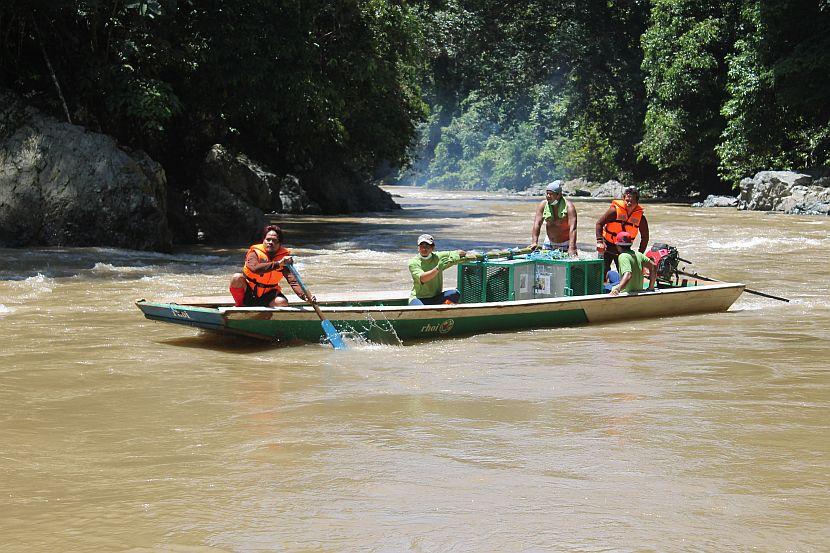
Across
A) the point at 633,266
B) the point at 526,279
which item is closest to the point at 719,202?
the point at 633,266

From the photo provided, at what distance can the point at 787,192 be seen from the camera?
2997 centimetres

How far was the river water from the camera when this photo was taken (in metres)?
4.61

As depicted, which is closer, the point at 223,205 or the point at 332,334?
the point at 332,334

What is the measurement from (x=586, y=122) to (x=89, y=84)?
1198 inches

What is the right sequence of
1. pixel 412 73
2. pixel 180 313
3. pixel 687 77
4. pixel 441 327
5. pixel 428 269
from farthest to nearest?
pixel 687 77 < pixel 412 73 < pixel 428 269 < pixel 441 327 < pixel 180 313

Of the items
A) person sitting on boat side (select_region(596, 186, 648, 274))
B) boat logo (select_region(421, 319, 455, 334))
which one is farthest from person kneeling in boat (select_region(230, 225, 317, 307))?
person sitting on boat side (select_region(596, 186, 648, 274))

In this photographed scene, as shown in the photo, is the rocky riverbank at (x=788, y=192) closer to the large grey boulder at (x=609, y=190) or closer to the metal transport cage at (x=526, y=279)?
the large grey boulder at (x=609, y=190)

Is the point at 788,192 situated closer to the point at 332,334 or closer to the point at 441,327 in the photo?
the point at 441,327

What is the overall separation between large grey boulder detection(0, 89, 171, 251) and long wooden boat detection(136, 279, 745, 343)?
7919mm

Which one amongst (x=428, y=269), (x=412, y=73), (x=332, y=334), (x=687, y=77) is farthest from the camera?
(x=687, y=77)

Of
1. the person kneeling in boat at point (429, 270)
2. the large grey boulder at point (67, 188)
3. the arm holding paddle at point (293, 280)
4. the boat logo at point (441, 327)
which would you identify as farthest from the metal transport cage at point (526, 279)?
the large grey boulder at point (67, 188)

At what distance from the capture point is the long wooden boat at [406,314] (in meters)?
8.76

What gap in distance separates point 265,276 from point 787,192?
2390cm

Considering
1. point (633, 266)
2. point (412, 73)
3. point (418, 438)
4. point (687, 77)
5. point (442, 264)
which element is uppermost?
point (412, 73)
